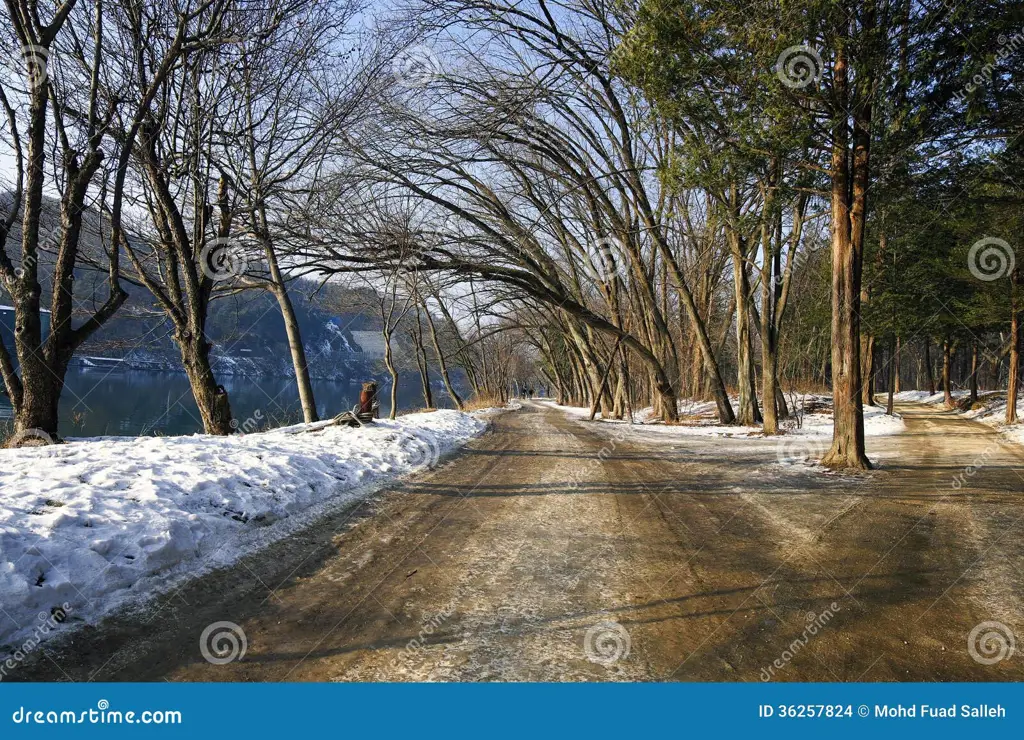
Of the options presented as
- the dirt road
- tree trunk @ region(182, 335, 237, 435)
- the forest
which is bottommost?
the dirt road

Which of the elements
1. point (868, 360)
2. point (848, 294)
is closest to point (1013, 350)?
point (868, 360)

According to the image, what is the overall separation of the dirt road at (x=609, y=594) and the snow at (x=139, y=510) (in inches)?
13.5

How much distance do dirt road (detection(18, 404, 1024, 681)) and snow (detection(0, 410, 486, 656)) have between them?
0.34 metres

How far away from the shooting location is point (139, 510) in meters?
4.21

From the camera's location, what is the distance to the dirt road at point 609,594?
2682mm

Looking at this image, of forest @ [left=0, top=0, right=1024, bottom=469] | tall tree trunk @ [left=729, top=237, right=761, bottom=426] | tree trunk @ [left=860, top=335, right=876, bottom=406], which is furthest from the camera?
tree trunk @ [left=860, top=335, right=876, bottom=406]

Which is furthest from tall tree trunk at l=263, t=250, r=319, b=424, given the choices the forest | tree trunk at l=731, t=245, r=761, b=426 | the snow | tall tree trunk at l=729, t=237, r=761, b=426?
tree trunk at l=731, t=245, r=761, b=426

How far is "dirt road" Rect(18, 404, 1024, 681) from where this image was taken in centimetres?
268

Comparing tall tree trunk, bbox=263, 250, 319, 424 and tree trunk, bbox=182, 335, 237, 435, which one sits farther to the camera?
tall tree trunk, bbox=263, 250, 319, 424

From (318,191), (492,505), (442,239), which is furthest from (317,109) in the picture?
(492,505)

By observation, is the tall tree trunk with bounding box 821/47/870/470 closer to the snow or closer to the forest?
the forest

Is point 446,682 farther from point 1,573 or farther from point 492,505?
point 492,505

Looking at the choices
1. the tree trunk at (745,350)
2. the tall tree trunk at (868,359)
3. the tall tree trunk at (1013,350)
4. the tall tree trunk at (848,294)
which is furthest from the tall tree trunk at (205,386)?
the tall tree trunk at (1013,350)

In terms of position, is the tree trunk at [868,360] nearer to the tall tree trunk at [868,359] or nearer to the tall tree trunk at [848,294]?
the tall tree trunk at [868,359]
